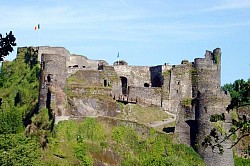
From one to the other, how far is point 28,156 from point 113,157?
23.1 feet

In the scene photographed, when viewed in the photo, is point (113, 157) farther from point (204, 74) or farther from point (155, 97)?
point (204, 74)

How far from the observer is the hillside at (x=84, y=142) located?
3569cm

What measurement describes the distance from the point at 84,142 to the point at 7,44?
79.2ft

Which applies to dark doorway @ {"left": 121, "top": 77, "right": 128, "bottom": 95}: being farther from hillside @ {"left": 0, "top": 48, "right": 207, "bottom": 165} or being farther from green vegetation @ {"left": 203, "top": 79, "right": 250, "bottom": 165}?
green vegetation @ {"left": 203, "top": 79, "right": 250, "bottom": 165}

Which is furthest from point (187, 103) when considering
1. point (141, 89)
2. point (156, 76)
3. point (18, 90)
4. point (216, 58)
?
point (18, 90)

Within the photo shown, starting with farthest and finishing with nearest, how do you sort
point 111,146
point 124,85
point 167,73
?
point 124,85 → point 167,73 → point 111,146

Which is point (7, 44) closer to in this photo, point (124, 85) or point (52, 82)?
point (52, 82)

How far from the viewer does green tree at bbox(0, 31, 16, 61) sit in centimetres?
1440

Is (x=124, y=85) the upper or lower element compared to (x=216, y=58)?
lower

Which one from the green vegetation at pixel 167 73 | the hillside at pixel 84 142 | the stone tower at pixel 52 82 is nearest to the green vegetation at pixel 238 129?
the hillside at pixel 84 142

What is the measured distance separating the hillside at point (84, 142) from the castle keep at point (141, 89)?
4.27 feet

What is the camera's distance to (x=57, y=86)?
42250 mm

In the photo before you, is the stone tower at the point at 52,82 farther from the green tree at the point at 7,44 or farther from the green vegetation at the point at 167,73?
the green tree at the point at 7,44

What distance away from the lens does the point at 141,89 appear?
157ft
